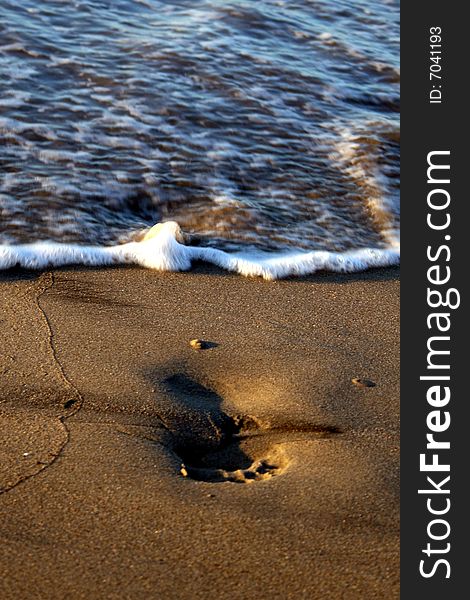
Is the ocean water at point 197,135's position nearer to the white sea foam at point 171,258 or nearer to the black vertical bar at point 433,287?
the white sea foam at point 171,258

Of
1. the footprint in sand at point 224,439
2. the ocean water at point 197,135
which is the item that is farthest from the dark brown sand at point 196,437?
the ocean water at point 197,135

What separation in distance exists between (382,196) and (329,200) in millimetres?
309

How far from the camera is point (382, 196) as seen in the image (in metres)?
4.51

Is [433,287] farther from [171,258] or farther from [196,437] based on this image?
[171,258]

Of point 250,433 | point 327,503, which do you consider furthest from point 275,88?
point 327,503

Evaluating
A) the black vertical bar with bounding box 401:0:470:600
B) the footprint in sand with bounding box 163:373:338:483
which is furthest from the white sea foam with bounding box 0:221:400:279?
the footprint in sand with bounding box 163:373:338:483

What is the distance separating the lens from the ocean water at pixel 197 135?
A: 3.87 meters

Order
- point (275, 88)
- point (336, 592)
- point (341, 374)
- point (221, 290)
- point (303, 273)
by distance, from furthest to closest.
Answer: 1. point (275, 88)
2. point (303, 273)
3. point (221, 290)
4. point (341, 374)
5. point (336, 592)

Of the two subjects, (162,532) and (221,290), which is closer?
(162,532)

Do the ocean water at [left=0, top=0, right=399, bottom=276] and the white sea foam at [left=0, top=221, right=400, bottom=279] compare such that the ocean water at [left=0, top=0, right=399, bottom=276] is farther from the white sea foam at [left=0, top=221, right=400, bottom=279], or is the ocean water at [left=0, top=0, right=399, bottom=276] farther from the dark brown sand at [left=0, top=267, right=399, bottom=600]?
the dark brown sand at [left=0, top=267, right=399, bottom=600]

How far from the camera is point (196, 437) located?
8.17 feet

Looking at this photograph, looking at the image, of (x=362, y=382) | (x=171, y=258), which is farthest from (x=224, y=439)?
(x=171, y=258)

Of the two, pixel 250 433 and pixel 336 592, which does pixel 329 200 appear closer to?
pixel 250 433

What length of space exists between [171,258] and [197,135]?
156cm
